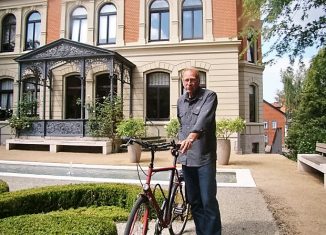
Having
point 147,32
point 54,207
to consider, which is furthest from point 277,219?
point 147,32

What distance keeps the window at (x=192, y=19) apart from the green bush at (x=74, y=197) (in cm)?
1371

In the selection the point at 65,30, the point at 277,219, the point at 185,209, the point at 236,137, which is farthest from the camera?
the point at 65,30

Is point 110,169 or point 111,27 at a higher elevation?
point 111,27

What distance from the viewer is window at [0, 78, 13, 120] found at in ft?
65.5

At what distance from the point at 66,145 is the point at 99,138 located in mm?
1852

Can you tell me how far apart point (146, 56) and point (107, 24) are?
3.16 meters

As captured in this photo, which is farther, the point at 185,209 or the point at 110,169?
the point at 110,169

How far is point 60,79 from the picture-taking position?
1884 cm

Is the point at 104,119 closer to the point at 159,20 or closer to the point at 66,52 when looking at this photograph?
the point at 66,52

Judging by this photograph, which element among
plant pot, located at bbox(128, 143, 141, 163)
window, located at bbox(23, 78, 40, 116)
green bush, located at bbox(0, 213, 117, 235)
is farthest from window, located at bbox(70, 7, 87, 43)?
green bush, located at bbox(0, 213, 117, 235)

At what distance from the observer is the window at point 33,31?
2003 centimetres

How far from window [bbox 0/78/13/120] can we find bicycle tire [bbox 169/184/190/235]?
18.6m

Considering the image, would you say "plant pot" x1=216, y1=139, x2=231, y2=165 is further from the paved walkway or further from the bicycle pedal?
the bicycle pedal

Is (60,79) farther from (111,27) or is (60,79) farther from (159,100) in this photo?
(159,100)
